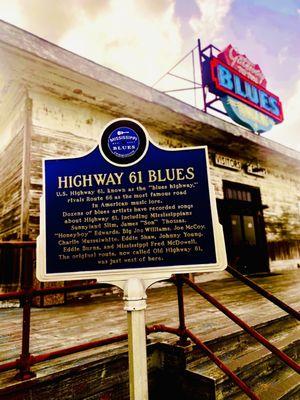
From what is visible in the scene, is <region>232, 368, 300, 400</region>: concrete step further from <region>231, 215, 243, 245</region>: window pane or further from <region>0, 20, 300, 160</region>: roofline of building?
<region>231, 215, 243, 245</region>: window pane

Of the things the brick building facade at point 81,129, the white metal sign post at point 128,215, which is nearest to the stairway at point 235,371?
the white metal sign post at point 128,215

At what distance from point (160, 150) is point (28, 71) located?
4.06 m

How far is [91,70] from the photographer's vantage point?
4980 mm

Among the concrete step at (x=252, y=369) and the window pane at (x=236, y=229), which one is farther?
the window pane at (x=236, y=229)

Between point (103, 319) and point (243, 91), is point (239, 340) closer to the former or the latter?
point (103, 319)

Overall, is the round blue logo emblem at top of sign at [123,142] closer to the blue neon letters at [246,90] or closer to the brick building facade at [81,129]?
the brick building facade at [81,129]

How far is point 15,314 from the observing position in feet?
13.5

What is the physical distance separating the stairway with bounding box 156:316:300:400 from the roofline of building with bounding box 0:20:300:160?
458cm

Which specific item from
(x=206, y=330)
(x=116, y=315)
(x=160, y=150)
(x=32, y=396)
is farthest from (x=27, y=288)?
(x=116, y=315)

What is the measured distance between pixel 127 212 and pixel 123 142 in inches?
18.4

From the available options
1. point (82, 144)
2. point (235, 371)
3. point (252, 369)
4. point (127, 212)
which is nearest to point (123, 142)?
point (127, 212)

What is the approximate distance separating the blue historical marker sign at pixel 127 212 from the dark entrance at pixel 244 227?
21.1 ft

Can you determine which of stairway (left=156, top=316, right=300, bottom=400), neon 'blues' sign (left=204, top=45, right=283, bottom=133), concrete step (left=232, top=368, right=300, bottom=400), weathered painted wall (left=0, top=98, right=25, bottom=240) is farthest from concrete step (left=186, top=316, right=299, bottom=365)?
neon 'blues' sign (left=204, top=45, right=283, bottom=133)

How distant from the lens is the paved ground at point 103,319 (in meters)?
2.50
